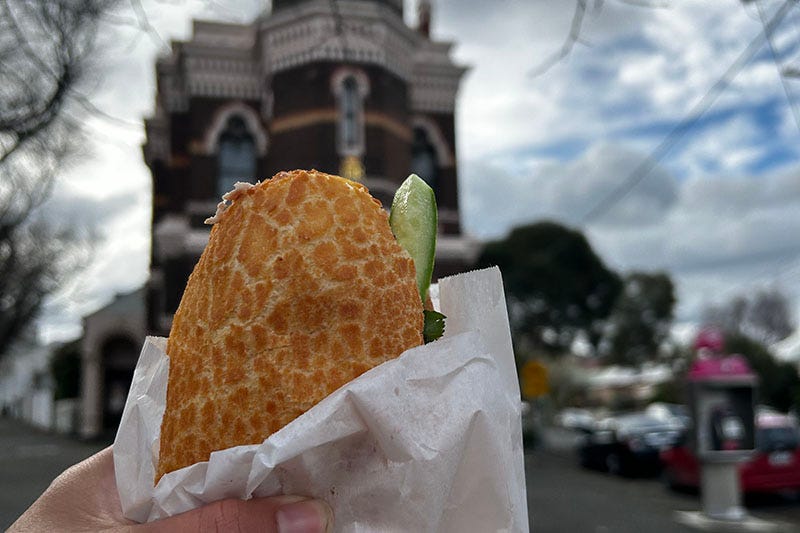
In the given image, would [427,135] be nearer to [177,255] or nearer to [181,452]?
[177,255]

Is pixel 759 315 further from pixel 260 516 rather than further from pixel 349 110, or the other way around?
pixel 260 516

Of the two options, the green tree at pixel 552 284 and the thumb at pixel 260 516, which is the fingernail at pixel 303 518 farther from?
the green tree at pixel 552 284

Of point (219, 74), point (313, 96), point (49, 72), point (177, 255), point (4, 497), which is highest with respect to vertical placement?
point (219, 74)

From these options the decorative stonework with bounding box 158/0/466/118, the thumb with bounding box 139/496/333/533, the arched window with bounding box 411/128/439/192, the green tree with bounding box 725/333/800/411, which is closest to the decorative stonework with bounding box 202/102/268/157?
the decorative stonework with bounding box 158/0/466/118

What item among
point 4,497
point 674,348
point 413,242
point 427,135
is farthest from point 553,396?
point 413,242

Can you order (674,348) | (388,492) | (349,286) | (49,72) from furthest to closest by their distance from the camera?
(674,348) < (49,72) < (349,286) < (388,492)

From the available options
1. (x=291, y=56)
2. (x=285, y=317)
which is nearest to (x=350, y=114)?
(x=291, y=56)

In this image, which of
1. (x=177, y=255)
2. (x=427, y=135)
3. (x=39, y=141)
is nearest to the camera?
(x=39, y=141)
